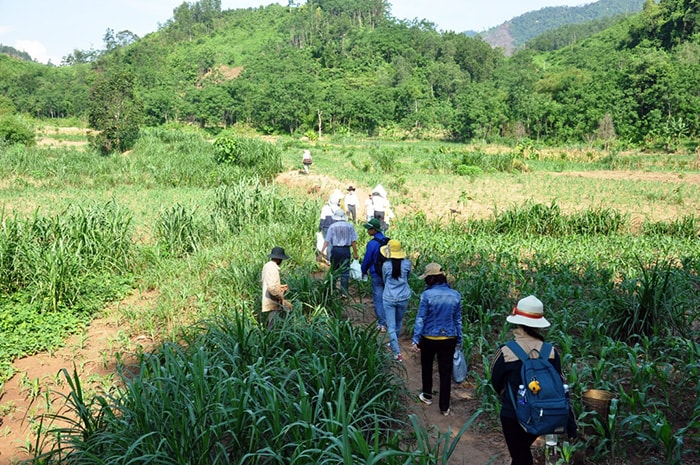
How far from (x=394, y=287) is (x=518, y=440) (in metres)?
2.26

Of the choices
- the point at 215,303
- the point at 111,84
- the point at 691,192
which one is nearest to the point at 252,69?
the point at 111,84

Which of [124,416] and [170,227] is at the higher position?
[170,227]

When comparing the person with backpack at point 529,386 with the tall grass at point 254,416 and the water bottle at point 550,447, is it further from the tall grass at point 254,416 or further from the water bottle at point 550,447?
the tall grass at point 254,416

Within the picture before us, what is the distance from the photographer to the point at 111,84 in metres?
24.5

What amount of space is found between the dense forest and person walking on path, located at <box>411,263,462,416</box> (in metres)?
24.3

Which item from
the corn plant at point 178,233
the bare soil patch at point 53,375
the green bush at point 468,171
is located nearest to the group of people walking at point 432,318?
the bare soil patch at point 53,375

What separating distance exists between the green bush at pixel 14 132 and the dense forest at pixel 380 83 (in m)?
4.15

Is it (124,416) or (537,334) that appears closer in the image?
(537,334)

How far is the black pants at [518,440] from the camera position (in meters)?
3.22

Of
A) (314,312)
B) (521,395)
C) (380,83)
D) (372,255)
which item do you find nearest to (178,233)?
(314,312)

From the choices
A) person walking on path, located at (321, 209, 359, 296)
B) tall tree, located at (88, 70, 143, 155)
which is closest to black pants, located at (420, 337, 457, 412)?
person walking on path, located at (321, 209, 359, 296)

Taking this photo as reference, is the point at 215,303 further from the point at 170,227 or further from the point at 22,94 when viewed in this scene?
the point at 22,94

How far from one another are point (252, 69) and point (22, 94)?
32.5 metres

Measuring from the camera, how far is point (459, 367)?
4934 mm
